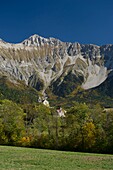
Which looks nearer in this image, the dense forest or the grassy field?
the grassy field

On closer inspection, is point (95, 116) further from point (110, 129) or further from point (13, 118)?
point (13, 118)

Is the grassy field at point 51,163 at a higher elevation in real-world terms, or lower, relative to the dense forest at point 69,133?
lower

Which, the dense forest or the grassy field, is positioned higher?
the dense forest

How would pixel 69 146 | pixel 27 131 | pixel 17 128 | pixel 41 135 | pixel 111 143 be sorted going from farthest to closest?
pixel 27 131 → pixel 17 128 → pixel 41 135 → pixel 69 146 → pixel 111 143

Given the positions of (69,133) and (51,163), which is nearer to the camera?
(51,163)

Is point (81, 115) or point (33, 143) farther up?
point (81, 115)

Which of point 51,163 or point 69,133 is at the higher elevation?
point 69,133

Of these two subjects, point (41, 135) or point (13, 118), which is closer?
point (41, 135)

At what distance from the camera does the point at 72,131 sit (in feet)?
250

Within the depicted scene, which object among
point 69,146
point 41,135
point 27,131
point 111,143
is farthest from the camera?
point 27,131

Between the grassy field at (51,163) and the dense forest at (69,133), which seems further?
the dense forest at (69,133)

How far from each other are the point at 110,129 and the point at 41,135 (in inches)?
746

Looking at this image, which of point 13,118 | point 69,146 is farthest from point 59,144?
point 13,118

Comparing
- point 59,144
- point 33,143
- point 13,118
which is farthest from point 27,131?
point 59,144
